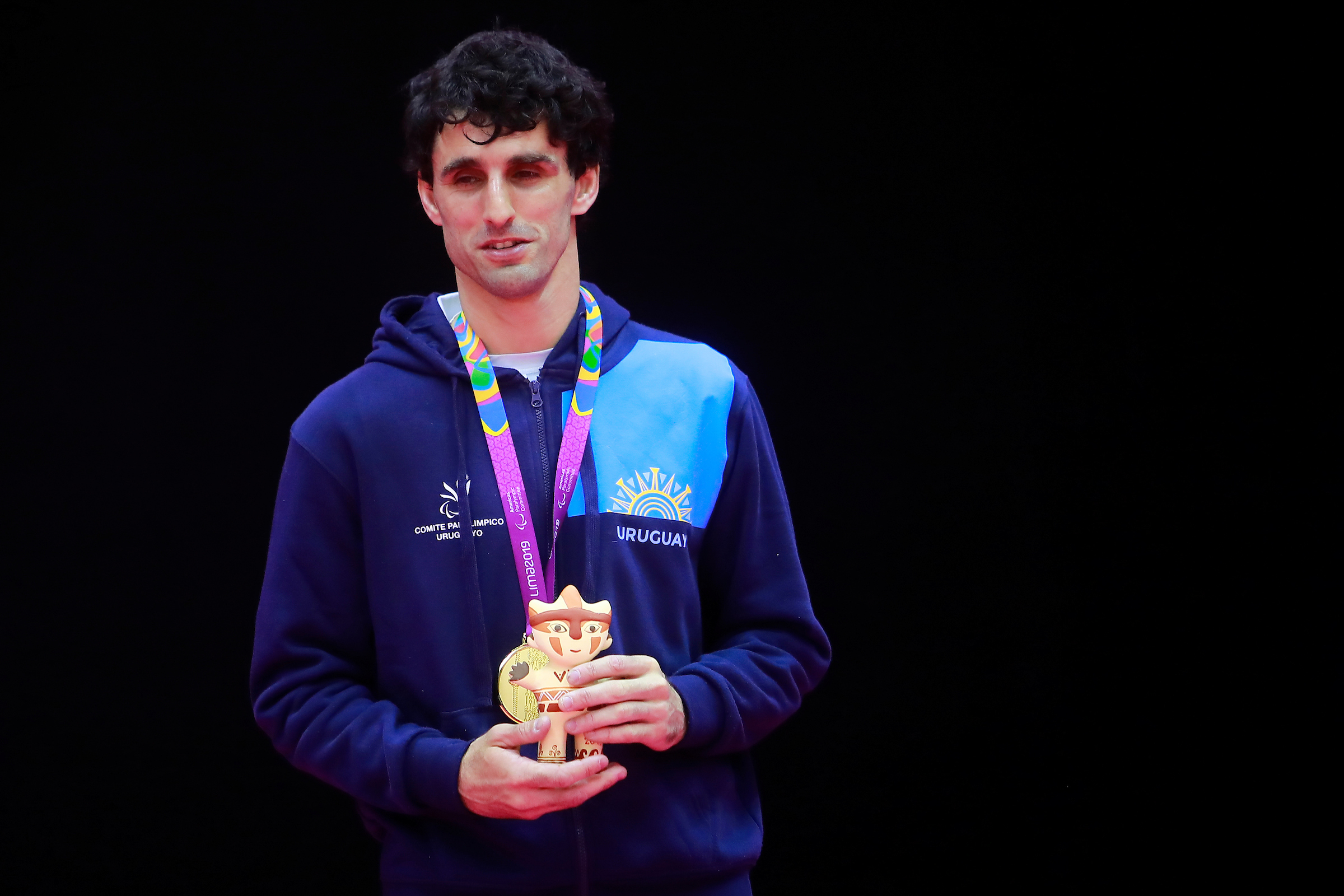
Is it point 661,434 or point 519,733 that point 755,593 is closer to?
point 661,434

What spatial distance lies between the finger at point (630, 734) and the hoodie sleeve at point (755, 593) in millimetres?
128

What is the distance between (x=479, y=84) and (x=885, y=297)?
4.73 feet

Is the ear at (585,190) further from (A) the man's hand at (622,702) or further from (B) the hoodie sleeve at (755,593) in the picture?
(A) the man's hand at (622,702)

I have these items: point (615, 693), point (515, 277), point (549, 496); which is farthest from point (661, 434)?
point (615, 693)

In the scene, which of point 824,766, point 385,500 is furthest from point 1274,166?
point 385,500

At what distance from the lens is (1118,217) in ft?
9.80

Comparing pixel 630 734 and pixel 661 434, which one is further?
pixel 661 434

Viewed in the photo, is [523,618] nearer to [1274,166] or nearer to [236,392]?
[236,392]

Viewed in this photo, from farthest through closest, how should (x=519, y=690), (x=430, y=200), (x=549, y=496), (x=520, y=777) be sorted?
(x=430, y=200), (x=549, y=496), (x=519, y=690), (x=520, y=777)

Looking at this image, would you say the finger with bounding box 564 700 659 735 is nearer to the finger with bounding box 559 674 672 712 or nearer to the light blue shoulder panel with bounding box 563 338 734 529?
the finger with bounding box 559 674 672 712

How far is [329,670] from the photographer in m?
1.76

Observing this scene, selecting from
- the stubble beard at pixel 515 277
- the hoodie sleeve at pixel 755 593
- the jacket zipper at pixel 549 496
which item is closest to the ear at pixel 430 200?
the stubble beard at pixel 515 277

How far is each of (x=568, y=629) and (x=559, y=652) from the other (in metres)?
0.03

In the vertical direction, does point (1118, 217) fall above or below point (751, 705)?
above
